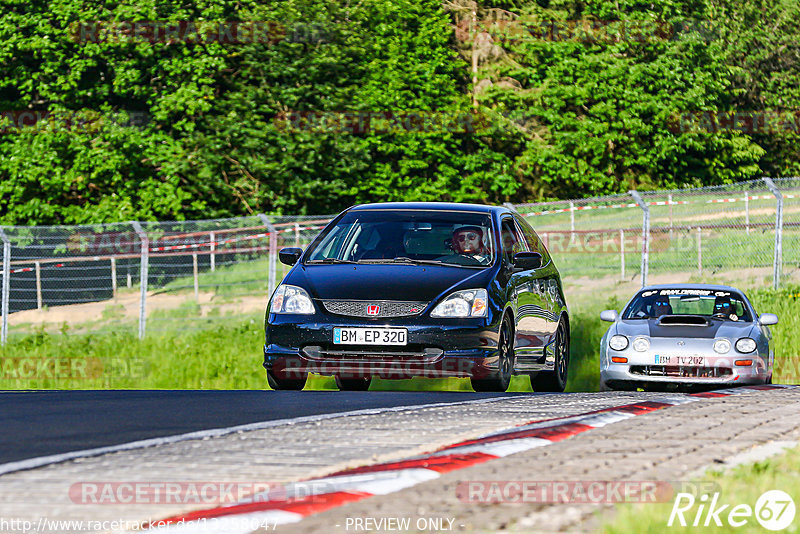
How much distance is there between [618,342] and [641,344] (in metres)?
0.26

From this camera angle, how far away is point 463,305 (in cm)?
1082

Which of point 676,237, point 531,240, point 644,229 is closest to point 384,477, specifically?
point 531,240

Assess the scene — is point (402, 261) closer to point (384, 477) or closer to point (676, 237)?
point (384, 477)

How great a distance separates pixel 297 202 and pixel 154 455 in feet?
112

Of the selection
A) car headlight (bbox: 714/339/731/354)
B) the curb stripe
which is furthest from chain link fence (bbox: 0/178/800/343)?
the curb stripe

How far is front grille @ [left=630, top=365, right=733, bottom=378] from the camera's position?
13516 mm

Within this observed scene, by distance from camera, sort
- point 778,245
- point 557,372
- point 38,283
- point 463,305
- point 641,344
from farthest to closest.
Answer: point 38,283 → point 778,245 → point 641,344 → point 557,372 → point 463,305

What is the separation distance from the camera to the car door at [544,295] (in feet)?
41.0

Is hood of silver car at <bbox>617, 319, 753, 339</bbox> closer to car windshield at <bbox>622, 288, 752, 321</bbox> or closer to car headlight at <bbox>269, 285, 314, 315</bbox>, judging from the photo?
car windshield at <bbox>622, 288, 752, 321</bbox>

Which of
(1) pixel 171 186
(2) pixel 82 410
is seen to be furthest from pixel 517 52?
(2) pixel 82 410

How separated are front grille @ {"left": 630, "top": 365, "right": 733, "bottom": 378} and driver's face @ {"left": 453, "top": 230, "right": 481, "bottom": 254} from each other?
272 centimetres

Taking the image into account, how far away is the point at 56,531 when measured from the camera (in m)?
4.17

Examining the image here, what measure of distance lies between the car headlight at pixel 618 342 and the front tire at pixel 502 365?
2.59 metres

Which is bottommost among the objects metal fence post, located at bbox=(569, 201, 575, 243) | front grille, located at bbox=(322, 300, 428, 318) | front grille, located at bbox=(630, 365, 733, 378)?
front grille, located at bbox=(630, 365, 733, 378)
